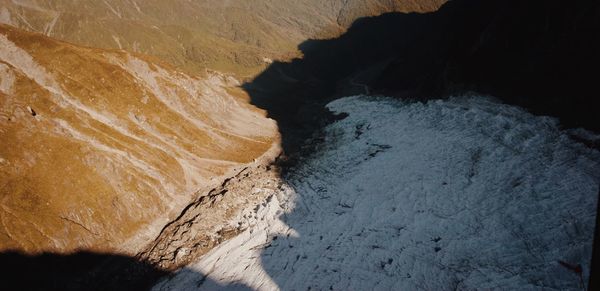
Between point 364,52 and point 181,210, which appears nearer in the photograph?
point 181,210

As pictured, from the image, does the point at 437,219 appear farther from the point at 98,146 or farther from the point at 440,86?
the point at 98,146

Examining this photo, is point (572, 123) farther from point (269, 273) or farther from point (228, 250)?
point (228, 250)

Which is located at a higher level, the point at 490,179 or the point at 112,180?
the point at 490,179

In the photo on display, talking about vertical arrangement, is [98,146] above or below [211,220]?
above

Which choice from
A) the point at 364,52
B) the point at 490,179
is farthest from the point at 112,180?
the point at 364,52

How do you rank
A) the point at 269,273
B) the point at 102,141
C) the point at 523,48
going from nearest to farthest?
the point at 269,273 → the point at 102,141 → the point at 523,48

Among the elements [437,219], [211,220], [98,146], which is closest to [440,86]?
[437,219]

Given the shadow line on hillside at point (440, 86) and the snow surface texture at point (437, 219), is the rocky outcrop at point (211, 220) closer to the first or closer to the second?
the snow surface texture at point (437, 219)

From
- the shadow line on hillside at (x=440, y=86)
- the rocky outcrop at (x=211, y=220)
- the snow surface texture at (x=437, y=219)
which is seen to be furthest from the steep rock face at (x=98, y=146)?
the snow surface texture at (x=437, y=219)
